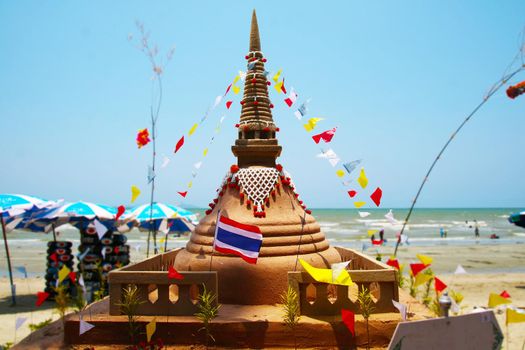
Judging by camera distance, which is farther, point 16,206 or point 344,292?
point 16,206

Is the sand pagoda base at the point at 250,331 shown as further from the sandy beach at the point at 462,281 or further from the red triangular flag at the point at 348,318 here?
the sandy beach at the point at 462,281

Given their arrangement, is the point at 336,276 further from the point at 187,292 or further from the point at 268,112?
the point at 268,112

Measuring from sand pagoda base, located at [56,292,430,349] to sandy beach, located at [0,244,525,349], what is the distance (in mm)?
→ 2896

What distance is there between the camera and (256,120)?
7754 millimetres

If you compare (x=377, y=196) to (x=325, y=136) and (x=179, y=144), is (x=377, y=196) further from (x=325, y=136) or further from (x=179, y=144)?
(x=179, y=144)

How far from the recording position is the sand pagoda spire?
7.66 metres

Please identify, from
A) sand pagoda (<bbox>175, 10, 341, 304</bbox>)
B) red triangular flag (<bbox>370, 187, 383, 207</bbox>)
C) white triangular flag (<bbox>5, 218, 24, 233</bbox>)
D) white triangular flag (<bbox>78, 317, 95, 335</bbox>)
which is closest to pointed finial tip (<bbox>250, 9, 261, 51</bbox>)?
sand pagoda (<bbox>175, 10, 341, 304</bbox>)

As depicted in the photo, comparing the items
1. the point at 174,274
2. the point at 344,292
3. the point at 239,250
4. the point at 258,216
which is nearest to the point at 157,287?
the point at 174,274

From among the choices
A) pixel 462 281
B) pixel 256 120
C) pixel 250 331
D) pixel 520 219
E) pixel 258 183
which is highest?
pixel 256 120

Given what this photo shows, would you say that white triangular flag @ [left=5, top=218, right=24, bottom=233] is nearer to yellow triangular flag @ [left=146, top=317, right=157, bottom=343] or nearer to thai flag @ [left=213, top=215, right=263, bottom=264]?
yellow triangular flag @ [left=146, top=317, right=157, bottom=343]

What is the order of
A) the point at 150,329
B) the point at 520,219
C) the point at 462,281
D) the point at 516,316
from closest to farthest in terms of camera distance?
the point at 516,316, the point at 150,329, the point at 462,281, the point at 520,219

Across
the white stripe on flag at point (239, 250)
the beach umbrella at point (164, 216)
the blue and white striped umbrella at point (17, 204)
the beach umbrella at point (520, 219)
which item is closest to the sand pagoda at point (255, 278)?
the white stripe on flag at point (239, 250)

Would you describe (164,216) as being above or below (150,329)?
above

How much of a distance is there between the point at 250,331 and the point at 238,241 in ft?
4.17
